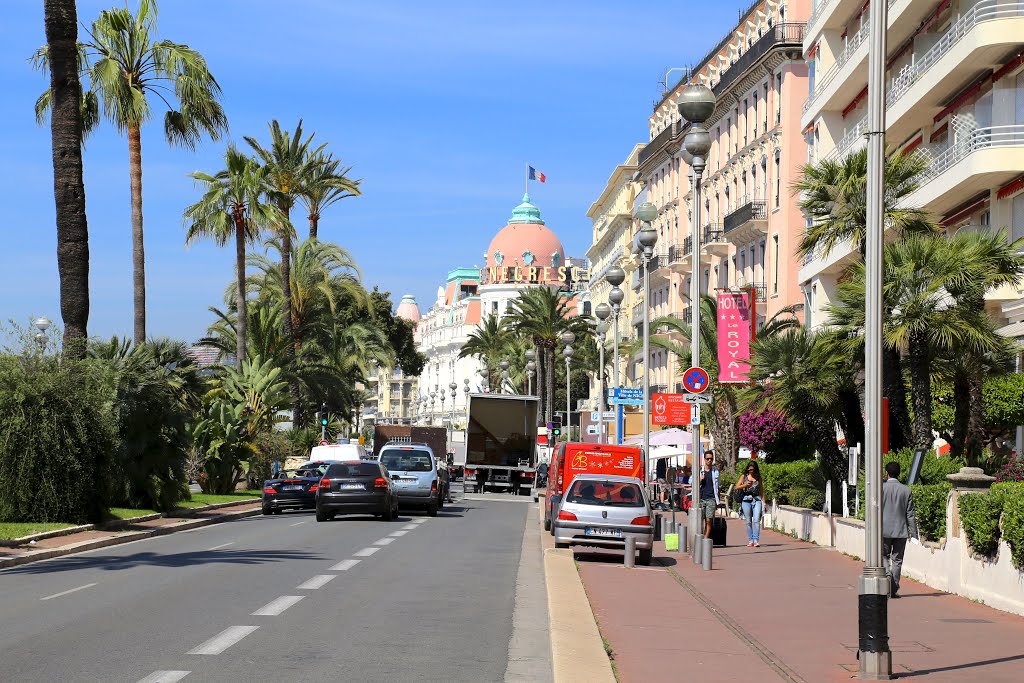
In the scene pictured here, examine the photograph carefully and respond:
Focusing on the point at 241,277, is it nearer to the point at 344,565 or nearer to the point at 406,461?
the point at 406,461

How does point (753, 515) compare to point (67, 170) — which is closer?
point (753, 515)

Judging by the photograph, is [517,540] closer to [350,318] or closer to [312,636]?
[312,636]

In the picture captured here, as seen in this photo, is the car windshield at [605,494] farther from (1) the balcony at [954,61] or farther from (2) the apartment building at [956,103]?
(1) the balcony at [954,61]

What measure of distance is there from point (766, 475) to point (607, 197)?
7404 centimetres

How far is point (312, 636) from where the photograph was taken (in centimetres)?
1295

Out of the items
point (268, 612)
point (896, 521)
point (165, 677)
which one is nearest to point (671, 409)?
point (896, 521)

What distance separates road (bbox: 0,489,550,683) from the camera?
11.1 m

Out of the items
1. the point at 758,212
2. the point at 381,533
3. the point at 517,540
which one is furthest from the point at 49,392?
the point at 758,212

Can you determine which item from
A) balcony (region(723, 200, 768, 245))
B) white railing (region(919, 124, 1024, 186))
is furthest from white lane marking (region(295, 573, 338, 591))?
balcony (region(723, 200, 768, 245))

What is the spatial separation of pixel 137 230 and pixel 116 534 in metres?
15.9

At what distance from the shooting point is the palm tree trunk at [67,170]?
29438mm

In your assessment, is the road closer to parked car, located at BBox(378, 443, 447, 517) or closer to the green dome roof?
parked car, located at BBox(378, 443, 447, 517)

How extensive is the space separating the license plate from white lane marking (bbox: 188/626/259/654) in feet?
37.4

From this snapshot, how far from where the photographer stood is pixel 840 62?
44250 millimetres
